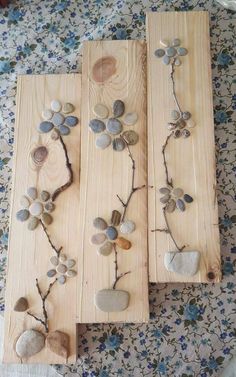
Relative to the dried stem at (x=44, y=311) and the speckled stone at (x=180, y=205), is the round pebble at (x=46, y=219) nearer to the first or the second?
the dried stem at (x=44, y=311)

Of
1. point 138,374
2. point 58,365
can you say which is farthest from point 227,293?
point 58,365

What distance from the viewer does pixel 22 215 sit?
0.75 meters

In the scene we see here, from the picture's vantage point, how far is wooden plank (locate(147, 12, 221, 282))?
72cm

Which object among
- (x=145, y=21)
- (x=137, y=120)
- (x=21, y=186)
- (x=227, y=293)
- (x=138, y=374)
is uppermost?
(x=145, y=21)

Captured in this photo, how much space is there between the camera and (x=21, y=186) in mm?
770

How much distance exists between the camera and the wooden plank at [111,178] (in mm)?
714

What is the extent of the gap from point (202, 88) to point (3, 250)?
457 mm

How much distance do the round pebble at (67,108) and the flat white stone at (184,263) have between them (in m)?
0.31

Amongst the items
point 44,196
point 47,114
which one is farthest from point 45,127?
point 44,196

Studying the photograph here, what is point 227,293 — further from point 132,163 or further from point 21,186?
point 21,186

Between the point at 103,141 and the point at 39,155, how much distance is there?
116 millimetres

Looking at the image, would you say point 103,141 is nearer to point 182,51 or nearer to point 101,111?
point 101,111

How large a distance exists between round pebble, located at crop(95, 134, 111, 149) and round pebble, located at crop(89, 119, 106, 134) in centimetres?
1

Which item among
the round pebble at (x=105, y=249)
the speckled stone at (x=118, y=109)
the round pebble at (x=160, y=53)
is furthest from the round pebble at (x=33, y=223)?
the round pebble at (x=160, y=53)
